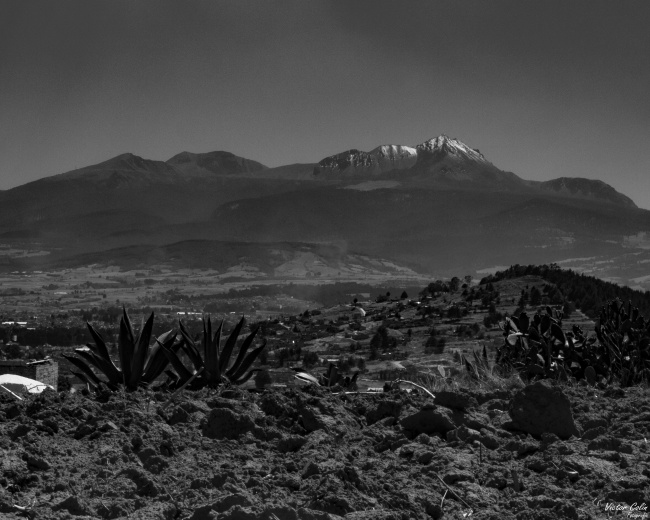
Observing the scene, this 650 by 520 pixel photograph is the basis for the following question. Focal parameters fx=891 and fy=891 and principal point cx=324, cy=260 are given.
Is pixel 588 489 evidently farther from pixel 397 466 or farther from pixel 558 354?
pixel 558 354

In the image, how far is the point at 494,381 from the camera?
5840mm

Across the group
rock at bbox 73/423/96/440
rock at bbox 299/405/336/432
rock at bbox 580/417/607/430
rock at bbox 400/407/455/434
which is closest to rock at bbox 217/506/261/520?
rock at bbox 73/423/96/440

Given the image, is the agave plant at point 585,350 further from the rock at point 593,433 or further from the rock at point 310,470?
the rock at point 310,470

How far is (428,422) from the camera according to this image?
3889mm

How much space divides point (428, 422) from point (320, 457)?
74 centimetres

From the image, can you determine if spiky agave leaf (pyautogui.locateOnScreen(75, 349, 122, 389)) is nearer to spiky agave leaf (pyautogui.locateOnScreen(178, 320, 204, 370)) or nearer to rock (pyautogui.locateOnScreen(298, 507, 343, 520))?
spiky agave leaf (pyautogui.locateOnScreen(178, 320, 204, 370))

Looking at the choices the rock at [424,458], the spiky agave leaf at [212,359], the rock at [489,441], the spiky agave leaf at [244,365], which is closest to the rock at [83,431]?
the rock at [424,458]

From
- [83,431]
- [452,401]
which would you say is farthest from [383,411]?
[83,431]

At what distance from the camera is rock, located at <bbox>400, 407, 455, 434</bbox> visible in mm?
3861

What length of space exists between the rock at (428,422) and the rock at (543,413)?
33 cm

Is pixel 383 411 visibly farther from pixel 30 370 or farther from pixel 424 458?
pixel 30 370

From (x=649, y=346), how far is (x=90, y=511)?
614cm

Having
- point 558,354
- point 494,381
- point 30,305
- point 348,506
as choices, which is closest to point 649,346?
point 558,354

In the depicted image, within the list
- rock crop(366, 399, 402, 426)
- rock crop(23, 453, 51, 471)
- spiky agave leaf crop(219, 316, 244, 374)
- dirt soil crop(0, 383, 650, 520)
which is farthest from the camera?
spiky agave leaf crop(219, 316, 244, 374)
